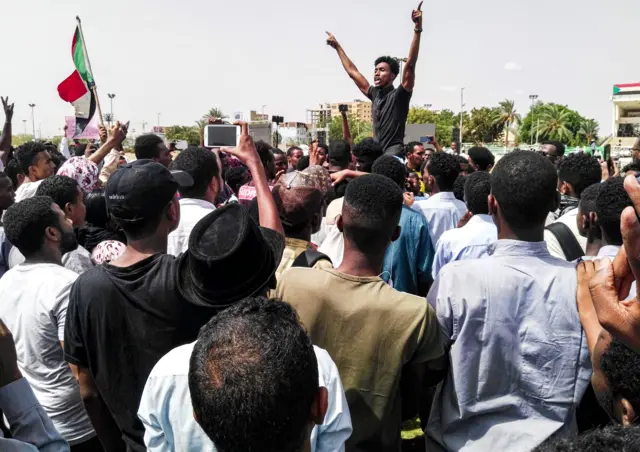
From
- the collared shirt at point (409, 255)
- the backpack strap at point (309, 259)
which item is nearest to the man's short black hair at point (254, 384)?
the backpack strap at point (309, 259)

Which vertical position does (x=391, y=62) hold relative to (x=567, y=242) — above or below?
above

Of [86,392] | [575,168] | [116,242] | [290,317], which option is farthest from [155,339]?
[575,168]

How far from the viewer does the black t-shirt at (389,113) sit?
256 inches

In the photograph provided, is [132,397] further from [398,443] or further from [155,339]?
[398,443]

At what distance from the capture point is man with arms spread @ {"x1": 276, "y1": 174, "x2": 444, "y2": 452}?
7.53 feet

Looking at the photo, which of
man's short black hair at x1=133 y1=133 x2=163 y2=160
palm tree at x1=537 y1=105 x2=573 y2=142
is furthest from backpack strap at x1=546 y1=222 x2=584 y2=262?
palm tree at x1=537 y1=105 x2=573 y2=142

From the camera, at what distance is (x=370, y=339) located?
7.56ft

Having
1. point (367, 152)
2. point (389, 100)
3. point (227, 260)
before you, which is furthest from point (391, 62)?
point (227, 260)

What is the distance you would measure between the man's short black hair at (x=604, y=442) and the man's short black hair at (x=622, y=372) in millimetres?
822

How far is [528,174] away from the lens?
2541 mm

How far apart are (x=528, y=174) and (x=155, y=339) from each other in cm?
173

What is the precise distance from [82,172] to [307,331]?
3.93m

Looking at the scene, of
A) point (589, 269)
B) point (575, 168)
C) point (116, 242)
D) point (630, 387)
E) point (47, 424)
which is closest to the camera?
point (630, 387)

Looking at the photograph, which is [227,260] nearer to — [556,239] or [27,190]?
[556,239]
